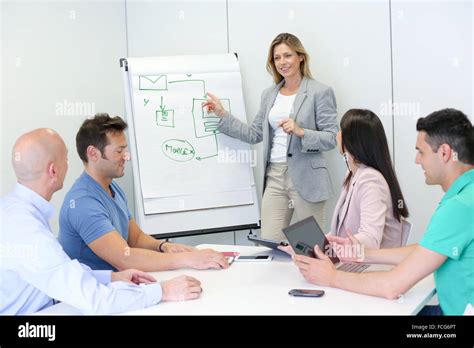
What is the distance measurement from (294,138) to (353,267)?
1.60 m

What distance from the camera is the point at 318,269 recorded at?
76.5 inches

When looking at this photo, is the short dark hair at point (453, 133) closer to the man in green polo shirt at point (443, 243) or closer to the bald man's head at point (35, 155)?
the man in green polo shirt at point (443, 243)

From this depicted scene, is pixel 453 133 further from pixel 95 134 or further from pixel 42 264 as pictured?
pixel 95 134

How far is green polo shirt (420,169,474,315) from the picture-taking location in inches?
67.4

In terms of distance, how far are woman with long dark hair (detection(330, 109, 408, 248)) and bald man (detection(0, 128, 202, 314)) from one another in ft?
2.96

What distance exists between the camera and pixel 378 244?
234 cm

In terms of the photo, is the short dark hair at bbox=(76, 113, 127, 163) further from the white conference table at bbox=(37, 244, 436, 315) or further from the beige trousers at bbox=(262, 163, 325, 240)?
the beige trousers at bbox=(262, 163, 325, 240)

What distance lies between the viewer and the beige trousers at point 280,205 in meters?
3.71

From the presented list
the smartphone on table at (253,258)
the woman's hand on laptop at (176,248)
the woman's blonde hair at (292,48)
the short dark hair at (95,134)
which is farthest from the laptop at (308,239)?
the woman's blonde hair at (292,48)

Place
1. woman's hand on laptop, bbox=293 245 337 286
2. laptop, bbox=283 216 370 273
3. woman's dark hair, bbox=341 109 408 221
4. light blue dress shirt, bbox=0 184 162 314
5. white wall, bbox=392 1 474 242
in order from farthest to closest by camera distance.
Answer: white wall, bbox=392 1 474 242 → woman's dark hair, bbox=341 109 408 221 → laptop, bbox=283 216 370 273 → woman's hand on laptop, bbox=293 245 337 286 → light blue dress shirt, bbox=0 184 162 314

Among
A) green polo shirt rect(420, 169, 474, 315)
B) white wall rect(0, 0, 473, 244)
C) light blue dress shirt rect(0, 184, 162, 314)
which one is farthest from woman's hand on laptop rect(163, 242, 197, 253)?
white wall rect(0, 0, 473, 244)

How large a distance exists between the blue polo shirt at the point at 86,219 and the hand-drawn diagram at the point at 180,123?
1.41m

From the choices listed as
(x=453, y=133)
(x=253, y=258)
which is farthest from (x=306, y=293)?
(x=453, y=133)
